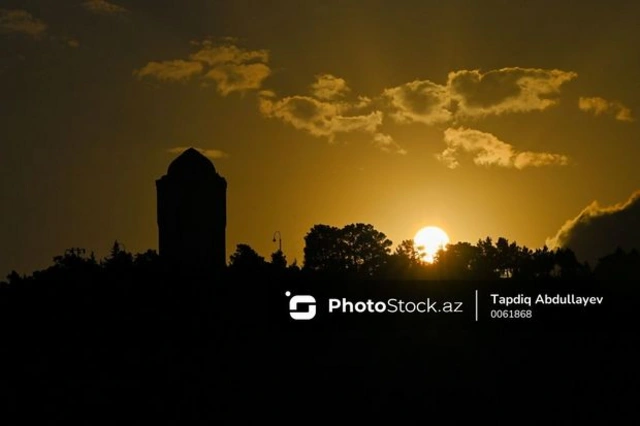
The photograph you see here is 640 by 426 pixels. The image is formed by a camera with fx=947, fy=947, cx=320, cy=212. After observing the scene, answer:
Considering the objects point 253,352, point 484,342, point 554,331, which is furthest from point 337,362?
point 554,331

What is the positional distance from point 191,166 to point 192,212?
13.0 ft

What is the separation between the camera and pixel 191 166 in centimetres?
7375

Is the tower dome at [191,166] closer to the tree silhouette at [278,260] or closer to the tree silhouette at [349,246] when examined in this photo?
the tree silhouette at [278,260]

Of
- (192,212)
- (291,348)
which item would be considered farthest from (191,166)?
(291,348)

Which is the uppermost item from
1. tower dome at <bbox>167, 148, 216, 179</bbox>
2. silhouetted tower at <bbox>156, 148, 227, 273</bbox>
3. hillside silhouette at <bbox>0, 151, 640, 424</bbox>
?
tower dome at <bbox>167, 148, 216, 179</bbox>

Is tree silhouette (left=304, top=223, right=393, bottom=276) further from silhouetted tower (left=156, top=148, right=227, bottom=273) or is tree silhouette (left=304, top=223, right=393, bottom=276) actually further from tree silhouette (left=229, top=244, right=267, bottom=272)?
silhouetted tower (left=156, top=148, right=227, bottom=273)

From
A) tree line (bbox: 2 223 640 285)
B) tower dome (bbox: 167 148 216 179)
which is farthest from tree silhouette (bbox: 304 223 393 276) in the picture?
tower dome (bbox: 167 148 216 179)

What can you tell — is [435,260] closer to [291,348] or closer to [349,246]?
[349,246]

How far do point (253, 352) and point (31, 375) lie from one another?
13.3 m

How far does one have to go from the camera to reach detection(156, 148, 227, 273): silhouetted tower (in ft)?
235

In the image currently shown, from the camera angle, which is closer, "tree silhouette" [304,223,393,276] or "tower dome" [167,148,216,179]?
"tower dome" [167,148,216,179]

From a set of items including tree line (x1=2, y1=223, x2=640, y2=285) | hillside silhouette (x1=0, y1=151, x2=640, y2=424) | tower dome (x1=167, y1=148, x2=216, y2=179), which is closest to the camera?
hillside silhouette (x1=0, y1=151, x2=640, y2=424)

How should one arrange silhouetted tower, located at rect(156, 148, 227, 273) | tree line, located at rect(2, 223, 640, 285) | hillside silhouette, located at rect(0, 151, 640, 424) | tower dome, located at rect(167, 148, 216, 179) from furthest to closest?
tree line, located at rect(2, 223, 640, 285), tower dome, located at rect(167, 148, 216, 179), silhouetted tower, located at rect(156, 148, 227, 273), hillside silhouette, located at rect(0, 151, 640, 424)

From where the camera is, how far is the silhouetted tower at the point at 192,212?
71500 mm
